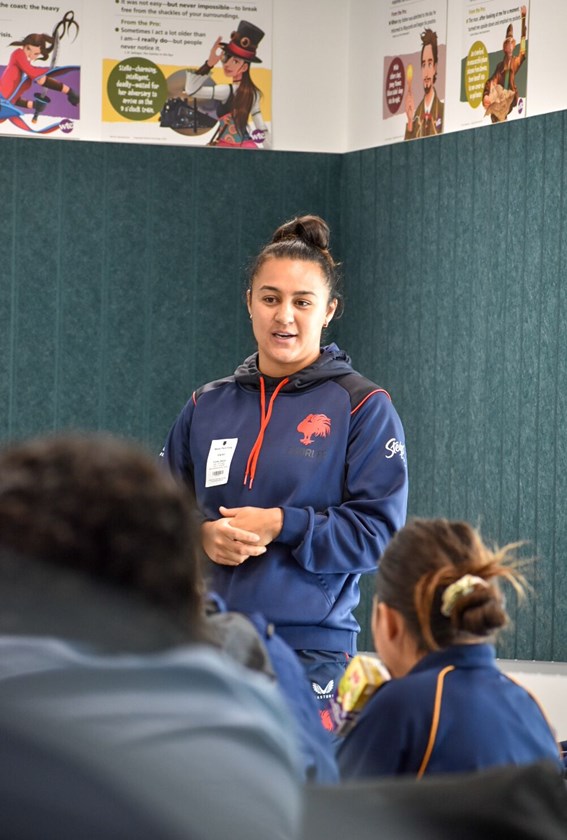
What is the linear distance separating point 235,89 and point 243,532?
3.64m

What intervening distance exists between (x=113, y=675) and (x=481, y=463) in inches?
172

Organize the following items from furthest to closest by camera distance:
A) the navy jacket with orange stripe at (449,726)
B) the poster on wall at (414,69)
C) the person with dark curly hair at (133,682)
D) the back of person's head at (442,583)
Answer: the poster on wall at (414,69) < the back of person's head at (442,583) < the navy jacket with orange stripe at (449,726) < the person with dark curly hair at (133,682)

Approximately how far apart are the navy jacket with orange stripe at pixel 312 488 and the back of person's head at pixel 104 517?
150 centimetres

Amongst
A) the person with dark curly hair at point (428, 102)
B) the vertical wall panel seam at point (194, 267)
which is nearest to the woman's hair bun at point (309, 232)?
the person with dark curly hair at point (428, 102)

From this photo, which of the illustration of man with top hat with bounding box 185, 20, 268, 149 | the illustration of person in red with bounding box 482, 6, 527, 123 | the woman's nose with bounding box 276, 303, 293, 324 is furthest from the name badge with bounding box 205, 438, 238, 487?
the illustration of man with top hat with bounding box 185, 20, 268, 149

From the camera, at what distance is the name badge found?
7.10ft

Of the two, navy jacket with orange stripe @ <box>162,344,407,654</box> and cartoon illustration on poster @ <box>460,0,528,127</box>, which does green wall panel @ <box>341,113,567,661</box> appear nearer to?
cartoon illustration on poster @ <box>460,0,528,127</box>

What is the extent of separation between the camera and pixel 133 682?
1.39 ft

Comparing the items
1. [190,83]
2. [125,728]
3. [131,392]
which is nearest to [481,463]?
[131,392]

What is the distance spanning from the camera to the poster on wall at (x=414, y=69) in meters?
4.89

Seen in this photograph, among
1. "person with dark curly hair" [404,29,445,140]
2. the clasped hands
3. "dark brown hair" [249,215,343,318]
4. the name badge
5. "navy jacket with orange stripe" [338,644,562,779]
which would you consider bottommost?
"navy jacket with orange stripe" [338,644,562,779]

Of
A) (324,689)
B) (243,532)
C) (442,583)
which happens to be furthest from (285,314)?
(442,583)

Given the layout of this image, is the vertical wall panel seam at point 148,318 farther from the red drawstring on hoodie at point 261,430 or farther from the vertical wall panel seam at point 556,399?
the red drawstring on hoodie at point 261,430

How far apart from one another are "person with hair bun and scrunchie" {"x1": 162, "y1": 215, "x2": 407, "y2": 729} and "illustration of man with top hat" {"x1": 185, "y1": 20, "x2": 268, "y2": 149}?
10.0ft
